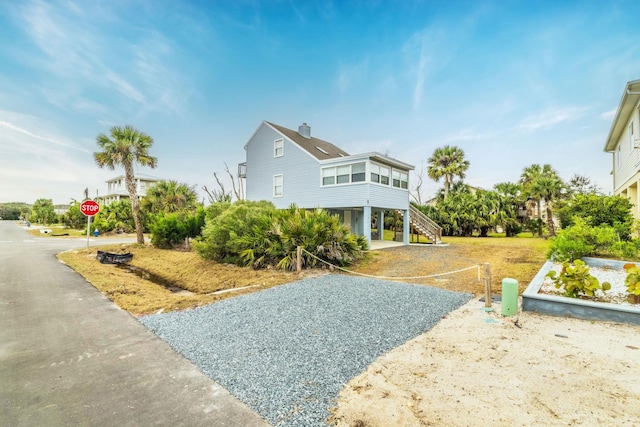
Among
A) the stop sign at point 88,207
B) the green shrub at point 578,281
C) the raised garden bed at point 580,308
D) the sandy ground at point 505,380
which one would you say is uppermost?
the stop sign at point 88,207

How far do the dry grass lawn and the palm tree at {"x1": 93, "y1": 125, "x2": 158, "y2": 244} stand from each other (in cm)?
583

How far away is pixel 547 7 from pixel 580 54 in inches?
143

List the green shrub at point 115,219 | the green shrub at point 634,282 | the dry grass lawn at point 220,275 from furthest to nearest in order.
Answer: the green shrub at point 115,219, the dry grass lawn at point 220,275, the green shrub at point 634,282

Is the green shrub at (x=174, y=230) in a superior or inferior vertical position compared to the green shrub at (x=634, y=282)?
superior

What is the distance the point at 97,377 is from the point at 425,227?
20.4 m

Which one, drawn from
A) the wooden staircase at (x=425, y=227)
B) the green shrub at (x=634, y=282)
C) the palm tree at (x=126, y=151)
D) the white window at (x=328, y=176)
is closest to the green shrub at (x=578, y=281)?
the green shrub at (x=634, y=282)

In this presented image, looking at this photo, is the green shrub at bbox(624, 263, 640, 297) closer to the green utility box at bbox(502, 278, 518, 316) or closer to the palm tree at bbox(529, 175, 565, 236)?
the green utility box at bbox(502, 278, 518, 316)

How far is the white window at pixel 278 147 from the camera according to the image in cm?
1952

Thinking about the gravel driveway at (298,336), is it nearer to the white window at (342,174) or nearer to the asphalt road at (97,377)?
the asphalt road at (97,377)

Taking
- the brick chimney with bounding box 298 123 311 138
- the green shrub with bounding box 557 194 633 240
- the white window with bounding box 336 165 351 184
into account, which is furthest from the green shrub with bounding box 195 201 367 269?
the brick chimney with bounding box 298 123 311 138

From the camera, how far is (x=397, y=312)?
5812 millimetres

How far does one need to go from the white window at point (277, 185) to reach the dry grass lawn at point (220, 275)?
23.3ft

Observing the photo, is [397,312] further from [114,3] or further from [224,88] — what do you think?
[224,88]

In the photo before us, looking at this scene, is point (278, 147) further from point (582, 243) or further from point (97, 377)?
point (97, 377)
